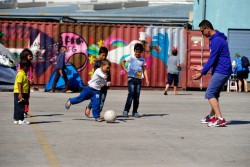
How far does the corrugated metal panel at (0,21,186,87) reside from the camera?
1158 inches

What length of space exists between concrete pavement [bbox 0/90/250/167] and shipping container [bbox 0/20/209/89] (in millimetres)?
11713

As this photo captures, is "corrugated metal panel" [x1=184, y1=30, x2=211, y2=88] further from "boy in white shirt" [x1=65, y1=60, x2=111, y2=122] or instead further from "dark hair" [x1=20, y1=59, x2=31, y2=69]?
"dark hair" [x1=20, y1=59, x2=31, y2=69]

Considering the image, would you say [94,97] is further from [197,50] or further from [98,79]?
[197,50]

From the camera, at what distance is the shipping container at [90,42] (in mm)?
29406

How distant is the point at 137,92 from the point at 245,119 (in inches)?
96.7

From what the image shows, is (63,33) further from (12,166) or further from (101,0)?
(101,0)

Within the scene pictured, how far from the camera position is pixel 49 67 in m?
29.5

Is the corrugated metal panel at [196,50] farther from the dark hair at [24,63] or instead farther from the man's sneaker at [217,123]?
the dark hair at [24,63]

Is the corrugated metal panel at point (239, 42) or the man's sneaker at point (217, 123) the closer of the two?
the man's sneaker at point (217, 123)

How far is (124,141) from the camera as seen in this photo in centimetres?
1147

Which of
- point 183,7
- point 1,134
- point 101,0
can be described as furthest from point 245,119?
point 101,0

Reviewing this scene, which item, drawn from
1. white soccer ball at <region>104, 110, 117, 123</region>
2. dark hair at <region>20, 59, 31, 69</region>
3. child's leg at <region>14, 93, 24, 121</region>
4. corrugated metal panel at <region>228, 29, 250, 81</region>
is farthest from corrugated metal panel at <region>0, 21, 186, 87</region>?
child's leg at <region>14, 93, 24, 121</region>

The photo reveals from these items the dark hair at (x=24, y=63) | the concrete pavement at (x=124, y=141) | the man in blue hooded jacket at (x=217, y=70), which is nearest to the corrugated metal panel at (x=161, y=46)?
the concrete pavement at (x=124, y=141)

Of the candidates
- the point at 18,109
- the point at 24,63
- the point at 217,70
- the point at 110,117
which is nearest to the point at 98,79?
the point at 110,117
